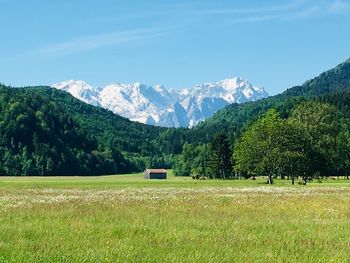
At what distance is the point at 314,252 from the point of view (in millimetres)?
14523

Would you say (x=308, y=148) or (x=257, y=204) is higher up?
(x=308, y=148)

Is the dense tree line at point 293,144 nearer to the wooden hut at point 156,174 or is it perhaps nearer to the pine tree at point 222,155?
the pine tree at point 222,155

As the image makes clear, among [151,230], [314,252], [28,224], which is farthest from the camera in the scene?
[28,224]

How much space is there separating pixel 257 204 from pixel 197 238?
14452 millimetres

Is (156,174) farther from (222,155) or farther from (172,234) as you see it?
(172,234)

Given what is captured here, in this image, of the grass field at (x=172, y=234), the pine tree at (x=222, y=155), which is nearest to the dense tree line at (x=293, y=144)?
the pine tree at (x=222, y=155)

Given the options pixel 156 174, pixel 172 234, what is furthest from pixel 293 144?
pixel 156 174

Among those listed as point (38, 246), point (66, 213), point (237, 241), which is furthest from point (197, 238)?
point (66, 213)

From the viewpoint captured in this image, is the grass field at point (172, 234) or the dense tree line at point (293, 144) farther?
the dense tree line at point (293, 144)

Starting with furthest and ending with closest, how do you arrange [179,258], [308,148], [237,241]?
[308,148] → [237,241] → [179,258]

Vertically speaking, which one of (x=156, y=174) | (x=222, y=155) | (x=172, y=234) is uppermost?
(x=222, y=155)

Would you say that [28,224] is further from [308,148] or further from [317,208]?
[308,148]

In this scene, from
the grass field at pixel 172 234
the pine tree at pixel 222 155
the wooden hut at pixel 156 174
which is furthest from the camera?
the wooden hut at pixel 156 174

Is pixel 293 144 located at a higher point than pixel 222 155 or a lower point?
lower
